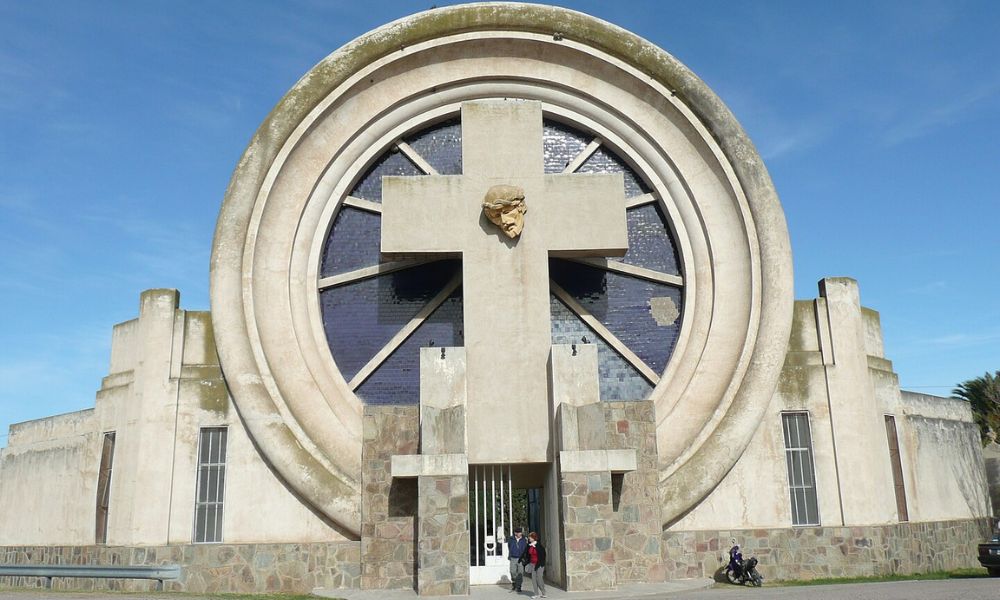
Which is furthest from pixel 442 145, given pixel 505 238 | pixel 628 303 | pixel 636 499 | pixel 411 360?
pixel 636 499

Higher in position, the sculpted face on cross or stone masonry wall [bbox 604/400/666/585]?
the sculpted face on cross

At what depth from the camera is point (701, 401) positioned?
A: 1433 centimetres

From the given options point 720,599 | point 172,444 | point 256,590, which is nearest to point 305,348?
point 172,444

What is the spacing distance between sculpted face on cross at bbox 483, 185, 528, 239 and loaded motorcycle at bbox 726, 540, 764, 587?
244 inches

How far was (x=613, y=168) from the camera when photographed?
16266 mm

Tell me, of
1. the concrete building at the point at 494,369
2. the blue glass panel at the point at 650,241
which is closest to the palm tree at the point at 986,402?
the concrete building at the point at 494,369

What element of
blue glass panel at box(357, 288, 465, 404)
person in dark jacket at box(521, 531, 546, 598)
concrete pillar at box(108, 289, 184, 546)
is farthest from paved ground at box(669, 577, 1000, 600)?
concrete pillar at box(108, 289, 184, 546)

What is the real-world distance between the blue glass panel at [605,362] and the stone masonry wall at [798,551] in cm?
260

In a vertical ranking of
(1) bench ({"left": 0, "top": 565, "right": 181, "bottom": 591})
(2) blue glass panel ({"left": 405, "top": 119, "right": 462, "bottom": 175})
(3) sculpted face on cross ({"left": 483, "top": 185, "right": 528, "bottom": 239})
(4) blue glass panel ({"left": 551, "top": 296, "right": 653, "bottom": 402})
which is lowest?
(1) bench ({"left": 0, "top": 565, "right": 181, "bottom": 591})

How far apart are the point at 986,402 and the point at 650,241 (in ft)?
52.5

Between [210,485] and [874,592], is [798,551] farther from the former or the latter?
[210,485]

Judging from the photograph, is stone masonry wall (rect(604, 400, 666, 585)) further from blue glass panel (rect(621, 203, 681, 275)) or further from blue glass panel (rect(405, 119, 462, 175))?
blue glass panel (rect(405, 119, 462, 175))

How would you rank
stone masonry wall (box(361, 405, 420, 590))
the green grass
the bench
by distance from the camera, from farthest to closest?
1. the green grass
2. the bench
3. stone masonry wall (box(361, 405, 420, 590))

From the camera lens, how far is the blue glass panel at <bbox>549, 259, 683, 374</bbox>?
15327 mm
